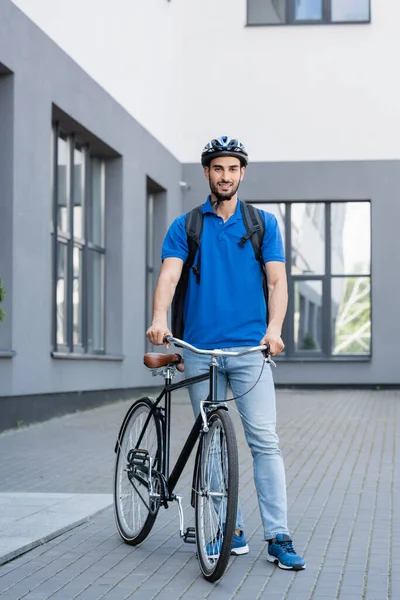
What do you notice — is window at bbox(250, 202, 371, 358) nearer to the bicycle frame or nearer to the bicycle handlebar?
the bicycle frame

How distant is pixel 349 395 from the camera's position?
20141 millimetres

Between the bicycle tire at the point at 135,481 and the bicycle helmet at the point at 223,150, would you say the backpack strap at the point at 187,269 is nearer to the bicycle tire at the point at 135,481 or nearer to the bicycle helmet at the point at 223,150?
the bicycle helmet at the point at 223,150

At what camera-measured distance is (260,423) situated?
18.8 ft

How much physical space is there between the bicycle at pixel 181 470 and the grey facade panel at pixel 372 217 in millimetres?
16113

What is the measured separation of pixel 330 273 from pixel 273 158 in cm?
247

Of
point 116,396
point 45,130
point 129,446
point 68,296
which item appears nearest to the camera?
point 129,446

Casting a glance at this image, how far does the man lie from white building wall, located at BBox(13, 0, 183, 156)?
7802mm

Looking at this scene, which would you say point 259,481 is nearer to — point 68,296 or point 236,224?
point 236,224

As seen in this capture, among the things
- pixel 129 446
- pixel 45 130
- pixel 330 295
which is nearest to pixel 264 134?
pixel 330 295

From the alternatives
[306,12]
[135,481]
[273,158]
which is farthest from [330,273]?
[135,481]

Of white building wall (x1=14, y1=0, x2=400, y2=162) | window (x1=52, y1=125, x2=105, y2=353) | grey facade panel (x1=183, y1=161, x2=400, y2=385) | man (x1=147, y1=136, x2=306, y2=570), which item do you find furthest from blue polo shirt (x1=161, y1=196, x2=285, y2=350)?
grey facade panel (x1=183, y1=161, x2=400, y2=385)

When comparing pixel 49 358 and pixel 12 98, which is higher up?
pixel 12 98

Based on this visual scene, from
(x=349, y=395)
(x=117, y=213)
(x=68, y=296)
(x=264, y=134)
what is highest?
(x=264, y=134)

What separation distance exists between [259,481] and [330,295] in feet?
56.2
